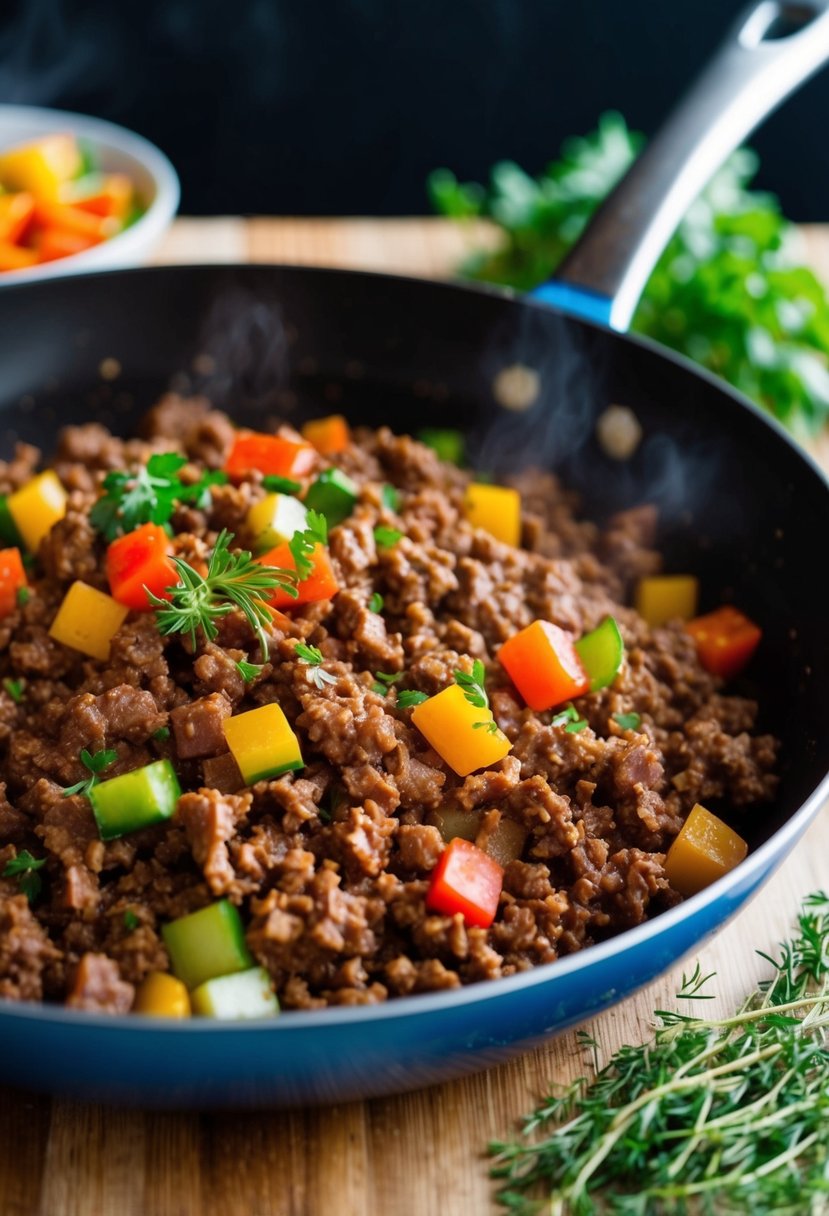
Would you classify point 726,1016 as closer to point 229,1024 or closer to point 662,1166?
point 662,1166

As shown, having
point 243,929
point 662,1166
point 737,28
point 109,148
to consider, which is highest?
point 737,28

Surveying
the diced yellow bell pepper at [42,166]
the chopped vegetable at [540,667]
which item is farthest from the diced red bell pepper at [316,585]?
the diced yellow bell pepper at [42,166]

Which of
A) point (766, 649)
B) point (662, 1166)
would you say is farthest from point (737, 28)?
point (662, 1166)

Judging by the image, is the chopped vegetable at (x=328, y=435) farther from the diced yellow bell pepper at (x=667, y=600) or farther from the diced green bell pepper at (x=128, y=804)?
the diced green bell pepper at (x=128, y=804)

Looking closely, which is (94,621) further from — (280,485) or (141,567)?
(280,485)

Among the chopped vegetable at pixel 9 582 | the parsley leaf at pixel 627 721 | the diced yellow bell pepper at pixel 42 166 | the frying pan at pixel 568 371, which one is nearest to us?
the parsley leaf at pixel 627 721
